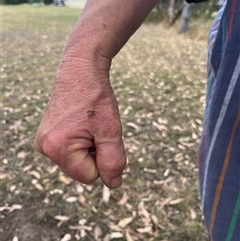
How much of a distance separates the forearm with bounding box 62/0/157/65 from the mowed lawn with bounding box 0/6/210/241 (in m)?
1.26

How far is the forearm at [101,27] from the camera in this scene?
60 cm

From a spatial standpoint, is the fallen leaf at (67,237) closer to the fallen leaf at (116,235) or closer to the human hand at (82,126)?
the fallen leaf at (116,235)

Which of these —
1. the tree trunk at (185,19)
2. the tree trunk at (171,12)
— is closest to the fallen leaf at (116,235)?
the tree trunk at (185,19)

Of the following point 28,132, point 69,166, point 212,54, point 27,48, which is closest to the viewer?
point 69,166

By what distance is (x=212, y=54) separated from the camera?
0.79m

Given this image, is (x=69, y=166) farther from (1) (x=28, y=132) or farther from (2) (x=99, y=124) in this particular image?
(1) (x=28, y=132)

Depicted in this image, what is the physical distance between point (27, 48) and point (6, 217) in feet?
14.8

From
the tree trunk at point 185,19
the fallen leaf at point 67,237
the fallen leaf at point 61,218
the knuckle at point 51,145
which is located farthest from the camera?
the tree trunk at point 185,19

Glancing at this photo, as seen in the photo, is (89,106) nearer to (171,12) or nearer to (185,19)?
(185,19)

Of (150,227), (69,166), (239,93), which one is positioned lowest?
(150,227)

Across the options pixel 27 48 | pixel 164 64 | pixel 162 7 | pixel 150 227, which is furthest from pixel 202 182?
pixel 162 7

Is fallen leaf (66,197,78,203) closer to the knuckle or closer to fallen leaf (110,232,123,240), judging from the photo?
fallen leaf (110,232,123,240)

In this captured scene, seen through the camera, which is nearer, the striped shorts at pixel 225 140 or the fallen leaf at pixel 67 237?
the striped shorts at pixel 225 140

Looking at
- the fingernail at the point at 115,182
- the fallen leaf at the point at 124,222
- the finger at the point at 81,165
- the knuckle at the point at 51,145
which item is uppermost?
the knuckle at the point at 51,145
